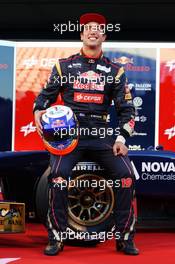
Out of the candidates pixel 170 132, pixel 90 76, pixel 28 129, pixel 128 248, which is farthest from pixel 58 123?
pixel 170 132

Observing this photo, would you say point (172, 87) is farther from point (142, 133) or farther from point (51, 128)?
point (51, 128)

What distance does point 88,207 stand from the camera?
450 cm

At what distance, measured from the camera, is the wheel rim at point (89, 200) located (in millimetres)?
4465

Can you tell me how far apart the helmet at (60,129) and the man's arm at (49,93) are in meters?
0.10

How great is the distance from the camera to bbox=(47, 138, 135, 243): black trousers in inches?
165

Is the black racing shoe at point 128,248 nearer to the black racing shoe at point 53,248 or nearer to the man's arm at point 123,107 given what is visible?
the black racing shoe at point 53,248

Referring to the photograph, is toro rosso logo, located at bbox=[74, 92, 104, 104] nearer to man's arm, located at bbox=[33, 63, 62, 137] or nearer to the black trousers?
man's arm, located at bbox=[33, 63, 62, 137]

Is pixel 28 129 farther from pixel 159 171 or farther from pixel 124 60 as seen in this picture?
pixel 159 171

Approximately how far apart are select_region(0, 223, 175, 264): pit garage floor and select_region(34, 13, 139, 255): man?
0.11 metres

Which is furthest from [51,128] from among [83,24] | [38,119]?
[83,24]

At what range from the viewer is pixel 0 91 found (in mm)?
7598

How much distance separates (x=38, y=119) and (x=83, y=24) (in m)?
0.75

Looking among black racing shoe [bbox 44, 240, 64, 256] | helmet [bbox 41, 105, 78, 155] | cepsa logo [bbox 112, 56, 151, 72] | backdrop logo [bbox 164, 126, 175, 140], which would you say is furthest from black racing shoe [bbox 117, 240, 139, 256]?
cepsa logo [bbox 112, 56, 151, 72]

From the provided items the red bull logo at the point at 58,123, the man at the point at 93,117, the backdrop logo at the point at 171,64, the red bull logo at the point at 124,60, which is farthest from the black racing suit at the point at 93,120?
the backdrop logo at the point at 171,64
